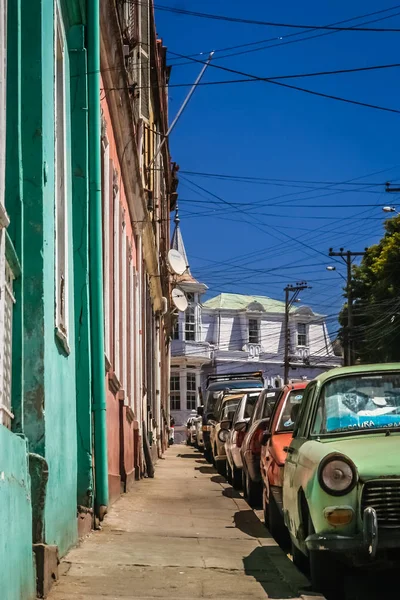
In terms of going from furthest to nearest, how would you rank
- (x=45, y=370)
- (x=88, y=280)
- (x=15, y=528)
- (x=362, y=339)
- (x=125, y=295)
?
(x=362, y=339), (x=125, y=295), (x=88, y=280), (x=45, y=370), (x=15, y=528)

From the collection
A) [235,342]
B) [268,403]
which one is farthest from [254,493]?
[235,342]

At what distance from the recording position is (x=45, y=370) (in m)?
7.43

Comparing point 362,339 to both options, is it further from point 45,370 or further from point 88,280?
point 45,370

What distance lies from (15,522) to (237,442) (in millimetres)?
12015

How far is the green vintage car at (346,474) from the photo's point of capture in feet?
22.4

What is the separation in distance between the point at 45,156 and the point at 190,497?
377 inches

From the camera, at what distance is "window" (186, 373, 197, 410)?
74.4m

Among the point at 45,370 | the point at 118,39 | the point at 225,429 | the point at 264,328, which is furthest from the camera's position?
the point at 264,328

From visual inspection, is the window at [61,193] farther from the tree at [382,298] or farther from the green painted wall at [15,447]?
the tree at [382,298]

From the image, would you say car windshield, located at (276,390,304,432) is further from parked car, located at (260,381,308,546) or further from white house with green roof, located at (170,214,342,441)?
white house with green roof, located at (170,214,342,441)

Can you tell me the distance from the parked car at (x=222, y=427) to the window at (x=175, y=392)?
4643cm

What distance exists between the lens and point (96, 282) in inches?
431

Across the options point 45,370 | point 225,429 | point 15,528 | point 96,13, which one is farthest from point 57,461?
point 225,429

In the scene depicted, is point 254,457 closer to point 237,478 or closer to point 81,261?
point 237,478
